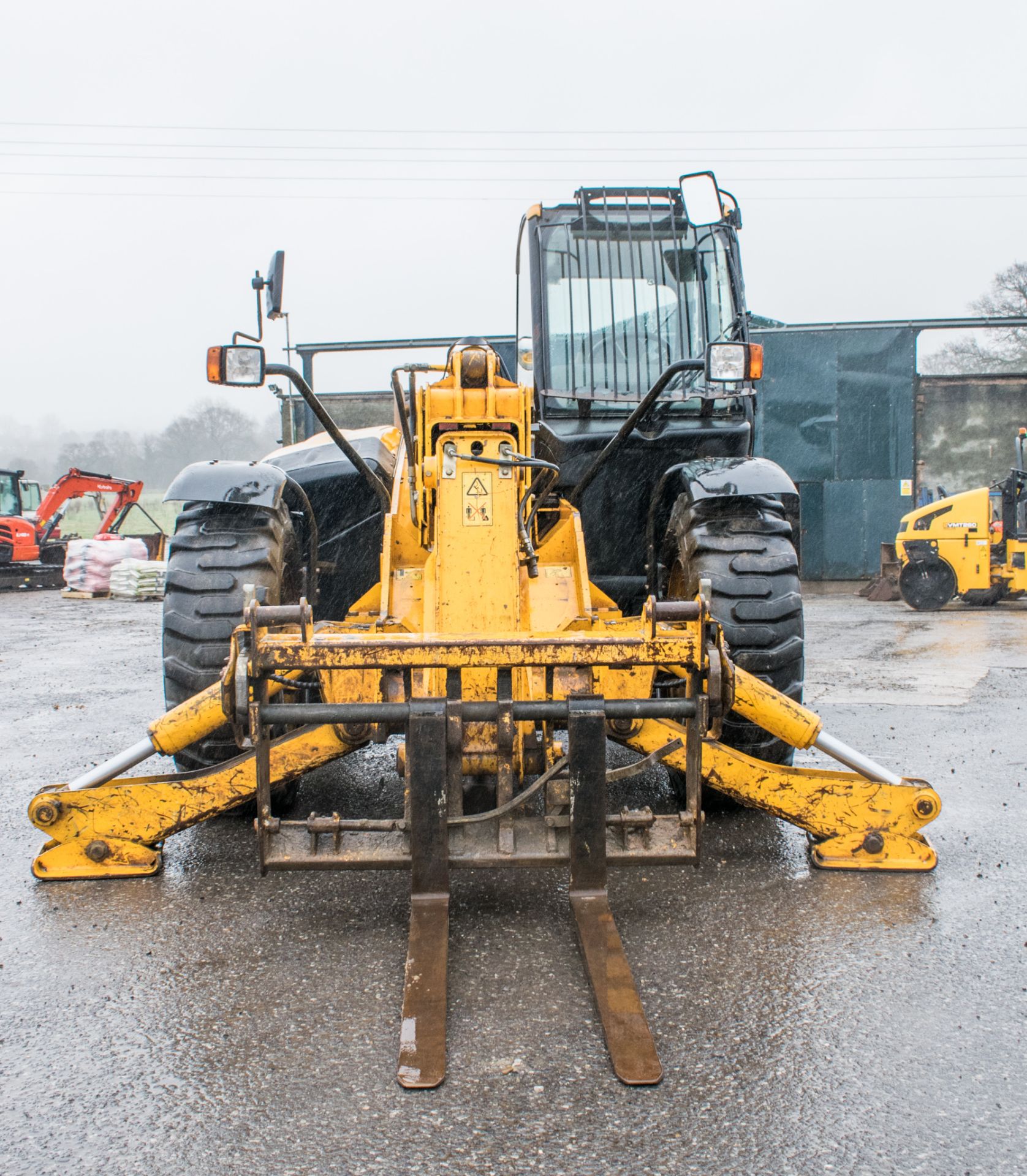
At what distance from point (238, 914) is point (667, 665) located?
5.16ft

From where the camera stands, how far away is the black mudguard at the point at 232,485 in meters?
4.46

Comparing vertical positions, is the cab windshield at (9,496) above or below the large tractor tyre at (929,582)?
above

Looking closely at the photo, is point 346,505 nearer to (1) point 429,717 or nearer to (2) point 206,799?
(2) point 206,799

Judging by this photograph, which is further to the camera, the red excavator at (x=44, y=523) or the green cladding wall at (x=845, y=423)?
the red excavator at (x=44, y=523)

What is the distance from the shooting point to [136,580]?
19000mm

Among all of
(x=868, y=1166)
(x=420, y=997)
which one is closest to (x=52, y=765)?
(x=420, y=997)

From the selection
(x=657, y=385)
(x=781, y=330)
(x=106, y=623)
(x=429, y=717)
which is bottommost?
(x=106, y=623)

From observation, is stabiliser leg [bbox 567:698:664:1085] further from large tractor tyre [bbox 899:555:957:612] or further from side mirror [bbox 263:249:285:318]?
large tractor tyre [bbox 899:555:957:612]

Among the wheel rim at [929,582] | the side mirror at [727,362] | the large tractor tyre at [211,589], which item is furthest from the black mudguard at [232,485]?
the wheel rim at [929,582]

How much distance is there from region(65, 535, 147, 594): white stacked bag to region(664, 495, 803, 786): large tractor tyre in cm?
1731

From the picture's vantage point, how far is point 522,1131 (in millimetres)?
2199

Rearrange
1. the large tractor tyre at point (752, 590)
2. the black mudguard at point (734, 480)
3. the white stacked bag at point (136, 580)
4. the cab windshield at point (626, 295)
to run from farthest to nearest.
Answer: the white stacked bag at point (136, 580)
the cab windshield at point (626, 295)
the black mudguard at point (734, 480)
the large tractor tyre at point (752, 590)

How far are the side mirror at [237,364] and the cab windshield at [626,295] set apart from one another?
201 cm

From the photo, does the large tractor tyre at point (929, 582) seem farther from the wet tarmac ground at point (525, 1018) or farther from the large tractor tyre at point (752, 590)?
the large tractor tyre at point (752, 590)
